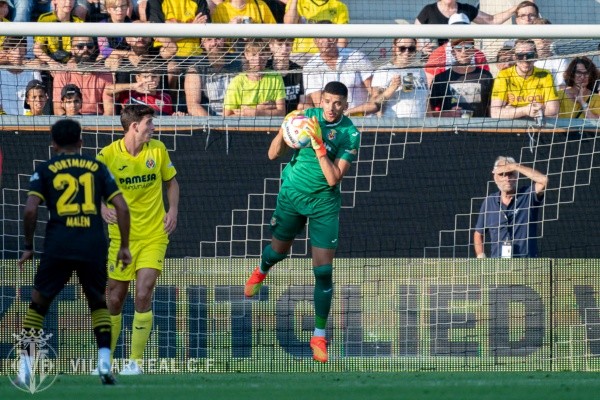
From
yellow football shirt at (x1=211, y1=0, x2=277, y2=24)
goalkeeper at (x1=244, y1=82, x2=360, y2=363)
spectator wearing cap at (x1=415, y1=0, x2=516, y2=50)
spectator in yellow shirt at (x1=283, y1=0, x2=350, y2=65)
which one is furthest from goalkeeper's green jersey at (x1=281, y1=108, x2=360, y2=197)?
spectator wearing cap at (x1=415, y1=0, x2=516, y2=50)

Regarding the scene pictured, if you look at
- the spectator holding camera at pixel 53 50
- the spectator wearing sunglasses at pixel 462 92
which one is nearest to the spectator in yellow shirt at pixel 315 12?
the spectator wearing sunglasses at pixel 462 92

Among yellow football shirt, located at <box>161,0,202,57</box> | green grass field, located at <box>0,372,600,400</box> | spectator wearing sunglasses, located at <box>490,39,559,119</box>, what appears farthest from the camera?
yellow football shirt, located at <box>161,0,202,57</box>

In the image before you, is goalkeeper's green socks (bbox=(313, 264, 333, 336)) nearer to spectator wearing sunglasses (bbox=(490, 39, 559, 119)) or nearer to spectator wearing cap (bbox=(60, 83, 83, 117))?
spectator wearing sunglasses (bbox=(490, 39, 559, 119))

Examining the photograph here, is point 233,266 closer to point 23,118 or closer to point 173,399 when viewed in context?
point 23,118

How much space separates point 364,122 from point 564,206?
213 cm

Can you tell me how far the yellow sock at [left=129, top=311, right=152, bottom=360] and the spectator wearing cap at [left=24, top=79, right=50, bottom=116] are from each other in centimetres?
267

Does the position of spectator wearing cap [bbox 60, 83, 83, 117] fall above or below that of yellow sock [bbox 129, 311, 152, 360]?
above

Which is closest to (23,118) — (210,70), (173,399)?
(210,70)

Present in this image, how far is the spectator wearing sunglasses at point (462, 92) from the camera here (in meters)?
11.3

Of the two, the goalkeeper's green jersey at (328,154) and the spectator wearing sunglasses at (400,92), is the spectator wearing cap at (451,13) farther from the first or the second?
the goalkeeper's green jersey at (328,154)

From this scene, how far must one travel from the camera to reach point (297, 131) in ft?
29.4

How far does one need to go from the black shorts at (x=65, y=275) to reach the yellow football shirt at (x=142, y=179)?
5.61ft

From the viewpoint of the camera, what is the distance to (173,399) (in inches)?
268

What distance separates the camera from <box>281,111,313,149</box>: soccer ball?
8.95m
